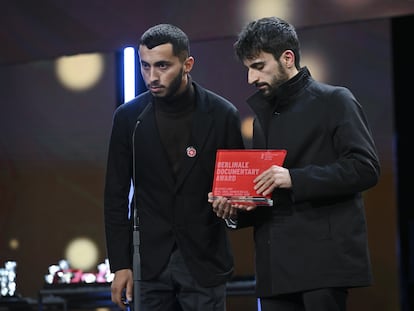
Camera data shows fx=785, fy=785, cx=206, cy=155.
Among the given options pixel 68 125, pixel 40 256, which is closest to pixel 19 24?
pixel 68 125

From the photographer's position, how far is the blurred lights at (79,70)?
5.56 metres

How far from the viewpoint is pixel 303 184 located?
2.57m

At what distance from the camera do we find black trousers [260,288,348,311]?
2.54 m

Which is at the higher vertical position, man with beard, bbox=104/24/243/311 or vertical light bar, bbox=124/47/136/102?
vertical light bar, bbox=124/47/136/102

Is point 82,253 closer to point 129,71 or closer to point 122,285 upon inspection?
point 129,71

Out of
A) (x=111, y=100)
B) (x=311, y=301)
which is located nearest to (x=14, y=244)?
(x=111, y=100)

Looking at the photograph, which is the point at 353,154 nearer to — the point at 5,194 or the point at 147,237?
the point at 147,237

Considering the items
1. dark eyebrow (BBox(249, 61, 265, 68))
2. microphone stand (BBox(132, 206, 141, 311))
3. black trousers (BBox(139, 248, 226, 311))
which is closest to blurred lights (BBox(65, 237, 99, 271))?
black trousers (BBox(139, 248, 226, 311))

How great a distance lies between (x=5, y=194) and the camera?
573 centimetres

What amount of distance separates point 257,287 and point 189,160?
1.90 feet

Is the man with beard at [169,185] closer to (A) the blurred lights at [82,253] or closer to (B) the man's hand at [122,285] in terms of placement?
(B) the man's hand at [122,285]

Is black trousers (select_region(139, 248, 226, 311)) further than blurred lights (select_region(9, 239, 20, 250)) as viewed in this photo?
No

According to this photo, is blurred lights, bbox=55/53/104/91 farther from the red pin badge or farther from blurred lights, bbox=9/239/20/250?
the red pin badge

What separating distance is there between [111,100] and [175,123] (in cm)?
252
